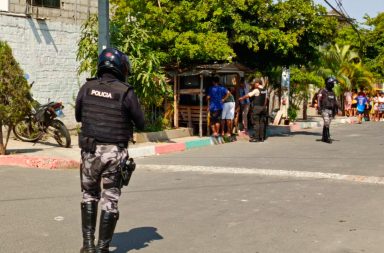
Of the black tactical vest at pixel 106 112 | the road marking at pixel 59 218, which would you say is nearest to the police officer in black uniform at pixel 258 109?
the road marking at pixel 59 218

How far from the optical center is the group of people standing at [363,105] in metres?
27.2

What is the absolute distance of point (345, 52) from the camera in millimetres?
32750

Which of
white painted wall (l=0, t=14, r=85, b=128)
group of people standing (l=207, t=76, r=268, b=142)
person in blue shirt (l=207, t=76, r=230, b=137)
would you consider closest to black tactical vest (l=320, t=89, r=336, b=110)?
group of people standing (l=207, t=76, r=268, b=142)

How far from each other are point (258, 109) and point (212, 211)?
931cm

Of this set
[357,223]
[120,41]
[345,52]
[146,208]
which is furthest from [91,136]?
[345,52]

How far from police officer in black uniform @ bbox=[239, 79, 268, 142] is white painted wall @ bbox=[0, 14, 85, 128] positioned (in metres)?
4.95

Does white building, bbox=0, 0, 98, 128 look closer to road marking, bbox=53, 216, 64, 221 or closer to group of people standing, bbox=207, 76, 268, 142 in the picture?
group of people standing, bbox=207, 76, 268, 142

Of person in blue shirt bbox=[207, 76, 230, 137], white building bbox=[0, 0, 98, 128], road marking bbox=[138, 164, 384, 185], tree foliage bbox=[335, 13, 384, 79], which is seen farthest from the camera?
tree foliage bbox=[335, 13, 384, 79]

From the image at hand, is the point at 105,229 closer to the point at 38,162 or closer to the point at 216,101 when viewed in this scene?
the point at 38,162

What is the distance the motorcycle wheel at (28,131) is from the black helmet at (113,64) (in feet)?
28.2

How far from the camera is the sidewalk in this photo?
1043 centimetres

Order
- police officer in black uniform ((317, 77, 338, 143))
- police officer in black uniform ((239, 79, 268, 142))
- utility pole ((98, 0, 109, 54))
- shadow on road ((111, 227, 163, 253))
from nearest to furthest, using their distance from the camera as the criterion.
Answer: shadow on road ((111, 227, 163, 253)) → utility pole ((98, 0, 109, 54)) → police officer in black uniform ((317, 77, 338, 143)) → police officer in black uniform ((239, 79, 268, 142))

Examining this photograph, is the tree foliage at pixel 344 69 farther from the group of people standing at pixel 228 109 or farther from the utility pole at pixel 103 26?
the utility pole at pixel 103 26

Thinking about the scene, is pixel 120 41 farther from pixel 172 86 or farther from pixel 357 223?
pixel 357 223
